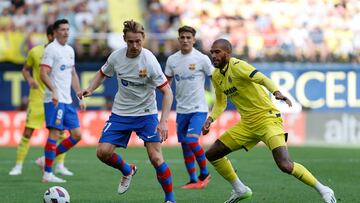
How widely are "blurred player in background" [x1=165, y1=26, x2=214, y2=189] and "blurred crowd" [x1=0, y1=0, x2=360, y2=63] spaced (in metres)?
11.1

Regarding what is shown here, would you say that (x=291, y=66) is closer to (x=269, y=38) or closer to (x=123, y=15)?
(x=269, y=38)

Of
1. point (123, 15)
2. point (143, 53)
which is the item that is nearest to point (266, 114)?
point (143, 53)

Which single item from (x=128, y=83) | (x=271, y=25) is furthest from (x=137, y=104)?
(x=271, y=25)

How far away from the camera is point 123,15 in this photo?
2773cm

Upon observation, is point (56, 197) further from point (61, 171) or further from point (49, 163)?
point (61, 171)

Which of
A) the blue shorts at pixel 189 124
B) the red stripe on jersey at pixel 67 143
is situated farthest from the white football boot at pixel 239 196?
the red stripe on jersey at pixel 67 143

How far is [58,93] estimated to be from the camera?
14109 millimetres

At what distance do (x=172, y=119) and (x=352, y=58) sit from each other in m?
6.14

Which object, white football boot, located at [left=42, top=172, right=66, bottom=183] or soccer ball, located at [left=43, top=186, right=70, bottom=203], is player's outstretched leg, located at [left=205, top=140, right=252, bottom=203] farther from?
white football boot, located at [left=42, top=172, right=66, bottom=183]

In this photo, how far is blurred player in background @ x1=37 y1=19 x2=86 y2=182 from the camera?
13.8 m

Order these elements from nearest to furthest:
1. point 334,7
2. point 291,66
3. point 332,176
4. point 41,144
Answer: point 332,176 → point 41,144 → point 291,66 → point 334,7

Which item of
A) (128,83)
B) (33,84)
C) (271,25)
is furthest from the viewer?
(271,25)

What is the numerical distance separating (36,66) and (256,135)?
5684 mm

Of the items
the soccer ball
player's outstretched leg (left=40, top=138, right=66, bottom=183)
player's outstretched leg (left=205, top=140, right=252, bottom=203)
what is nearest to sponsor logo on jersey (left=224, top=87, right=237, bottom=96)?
player's outstretched leg (left=205, top=140, right=252, bottom=203)
